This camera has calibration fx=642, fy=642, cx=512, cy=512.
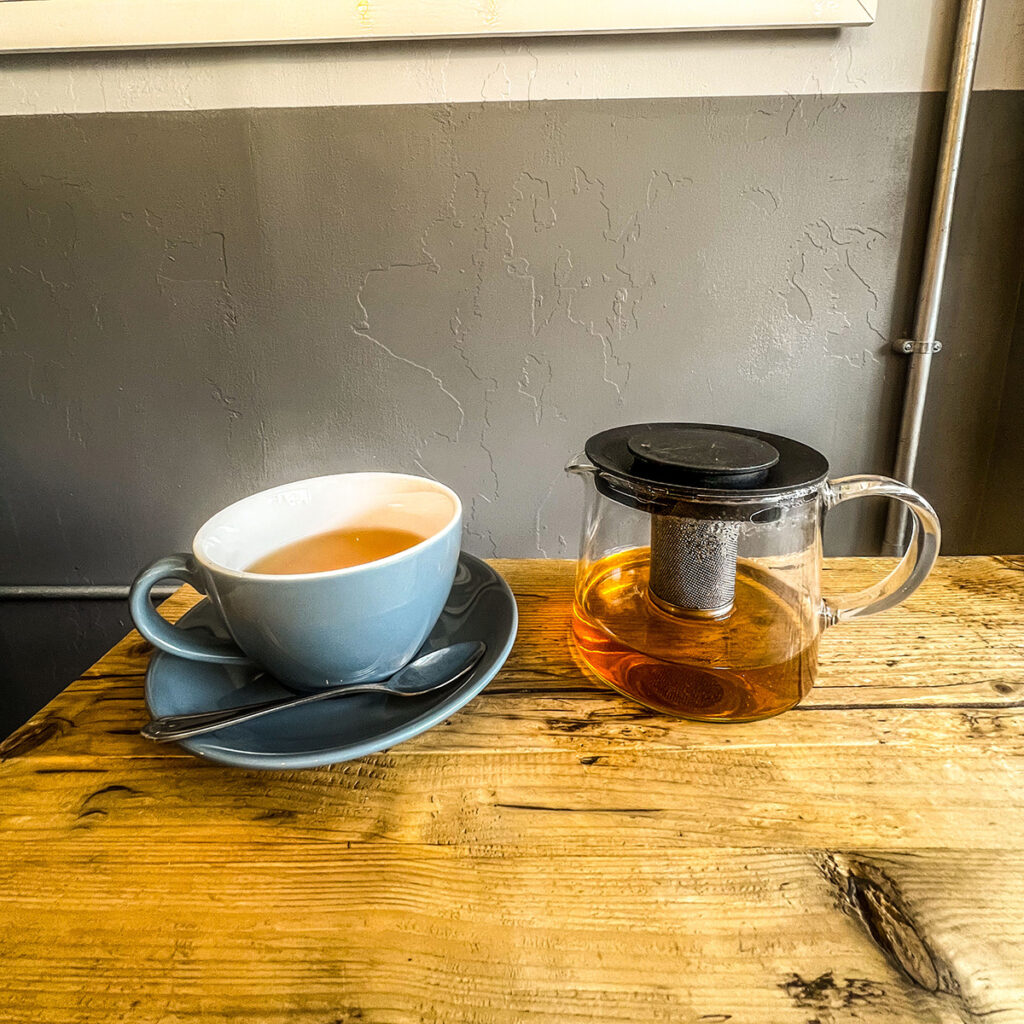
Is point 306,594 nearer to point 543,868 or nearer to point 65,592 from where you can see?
point 543,868

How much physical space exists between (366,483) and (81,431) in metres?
0.59

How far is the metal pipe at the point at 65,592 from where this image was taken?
0.87 m

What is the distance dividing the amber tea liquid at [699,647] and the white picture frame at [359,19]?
56cm

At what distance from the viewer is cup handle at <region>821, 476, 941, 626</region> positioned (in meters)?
0.35

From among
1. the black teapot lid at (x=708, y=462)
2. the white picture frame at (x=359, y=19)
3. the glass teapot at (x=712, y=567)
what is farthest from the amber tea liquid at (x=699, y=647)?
the white picture frame at (x=359, y=19)

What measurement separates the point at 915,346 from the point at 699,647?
1.82 ft

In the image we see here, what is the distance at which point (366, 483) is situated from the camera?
1.44 ft

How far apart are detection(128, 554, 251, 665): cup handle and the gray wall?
0.46 meters

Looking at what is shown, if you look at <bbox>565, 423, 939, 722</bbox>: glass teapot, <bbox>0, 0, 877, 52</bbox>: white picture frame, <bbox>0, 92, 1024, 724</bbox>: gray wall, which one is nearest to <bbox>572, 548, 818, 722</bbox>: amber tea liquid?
<bbox>565, 423, 939, 722</bbox>: glass teapot

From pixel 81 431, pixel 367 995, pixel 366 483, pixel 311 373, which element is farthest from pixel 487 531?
pixel 367 995

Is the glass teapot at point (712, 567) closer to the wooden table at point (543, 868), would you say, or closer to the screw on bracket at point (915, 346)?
the wooden table at point (543, 868)

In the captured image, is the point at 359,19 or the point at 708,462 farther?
the point at 359,19

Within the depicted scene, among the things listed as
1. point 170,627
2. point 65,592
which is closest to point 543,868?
point 170,627

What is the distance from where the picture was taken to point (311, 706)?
1.15 feet
